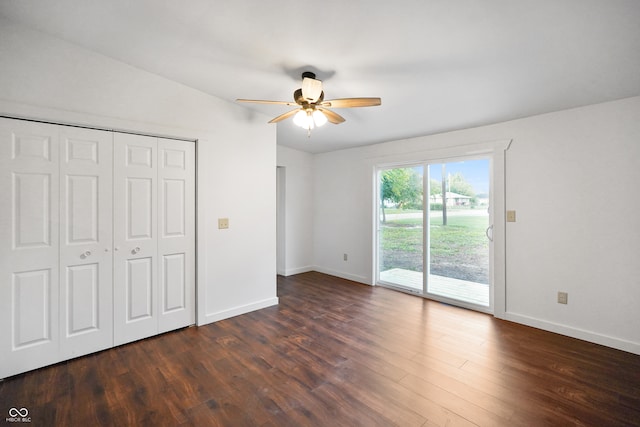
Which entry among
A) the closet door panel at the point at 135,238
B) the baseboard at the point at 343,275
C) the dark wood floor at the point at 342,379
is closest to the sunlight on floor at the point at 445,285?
the baseboard at the point at 343,275

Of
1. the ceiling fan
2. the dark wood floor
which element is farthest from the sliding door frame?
the ceiling fan

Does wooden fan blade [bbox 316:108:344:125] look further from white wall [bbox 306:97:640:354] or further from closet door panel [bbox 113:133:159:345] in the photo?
white wall [bbox 306:97:640:354]

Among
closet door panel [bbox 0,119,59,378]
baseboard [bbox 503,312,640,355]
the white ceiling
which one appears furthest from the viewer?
baseboard [bbox 503,312,640,355]

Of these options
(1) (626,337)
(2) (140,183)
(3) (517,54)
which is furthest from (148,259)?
(1) (626,337)

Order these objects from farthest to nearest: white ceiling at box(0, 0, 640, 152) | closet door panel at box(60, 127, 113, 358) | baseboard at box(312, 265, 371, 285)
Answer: baseboard at box(312, 265, 371, 285) < closet door panel at box(60, 127, 113, 358) < white ceiling at box(0, 0, 640, 152)

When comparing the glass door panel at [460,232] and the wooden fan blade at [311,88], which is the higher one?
the wooden fan blade at [311,88]

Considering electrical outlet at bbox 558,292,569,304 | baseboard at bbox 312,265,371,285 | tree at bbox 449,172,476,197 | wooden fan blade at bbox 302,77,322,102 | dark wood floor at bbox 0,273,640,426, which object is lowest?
dark wood floor at bbox 0,273,640,426

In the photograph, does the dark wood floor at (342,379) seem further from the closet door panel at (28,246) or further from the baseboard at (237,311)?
the closet door panel at (28,246)

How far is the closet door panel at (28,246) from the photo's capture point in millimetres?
2182

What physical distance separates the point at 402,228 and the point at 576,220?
205 cm

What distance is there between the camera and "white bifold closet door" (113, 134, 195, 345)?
2.71 meters

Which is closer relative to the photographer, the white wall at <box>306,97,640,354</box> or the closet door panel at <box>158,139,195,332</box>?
the white wall at <box>306,97,640,354</box>

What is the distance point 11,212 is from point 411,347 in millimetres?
3547

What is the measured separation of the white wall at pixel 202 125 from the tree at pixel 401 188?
1902mm
